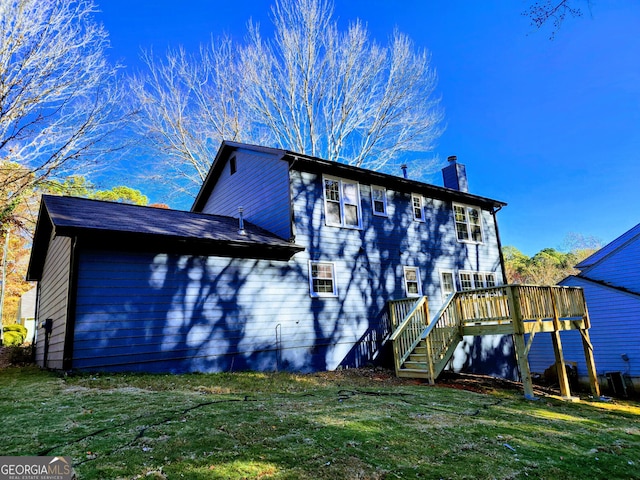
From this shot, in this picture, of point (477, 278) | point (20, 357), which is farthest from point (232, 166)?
point (477, 278)

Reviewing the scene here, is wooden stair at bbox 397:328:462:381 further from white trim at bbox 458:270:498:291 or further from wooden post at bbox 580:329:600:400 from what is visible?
white trim at bbox 458:270:498:291

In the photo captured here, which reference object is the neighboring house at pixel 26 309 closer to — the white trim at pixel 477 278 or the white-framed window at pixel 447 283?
the white-framed window at pixel 447 283

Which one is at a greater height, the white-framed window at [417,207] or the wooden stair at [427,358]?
the white-framed window at [417,207]

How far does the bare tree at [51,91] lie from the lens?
42.8ft

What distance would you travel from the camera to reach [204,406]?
534 centimetres

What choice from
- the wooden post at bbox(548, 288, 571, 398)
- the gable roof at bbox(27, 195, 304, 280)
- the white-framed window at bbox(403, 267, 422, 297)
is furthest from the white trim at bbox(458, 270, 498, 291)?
the gable roof at bbox(27, 195, 304, 280)

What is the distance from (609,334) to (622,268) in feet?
9.28

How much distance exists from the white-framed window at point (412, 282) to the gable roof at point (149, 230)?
4737 millimetres

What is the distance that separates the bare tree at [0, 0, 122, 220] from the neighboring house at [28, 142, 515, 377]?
13.1 feet

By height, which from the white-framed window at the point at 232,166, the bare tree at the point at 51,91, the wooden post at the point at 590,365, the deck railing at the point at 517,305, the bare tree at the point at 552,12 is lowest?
the wooden post at the point at 590,365

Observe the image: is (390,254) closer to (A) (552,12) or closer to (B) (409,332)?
(B) (409,332)

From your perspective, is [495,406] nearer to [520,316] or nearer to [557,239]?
[520,316]

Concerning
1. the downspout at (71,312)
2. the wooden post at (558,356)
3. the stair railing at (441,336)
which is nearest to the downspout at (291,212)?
the stair railing at (441,336)

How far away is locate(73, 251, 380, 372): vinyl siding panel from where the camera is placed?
26.9ft
